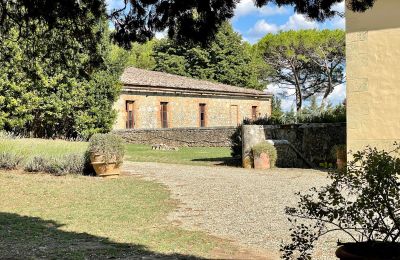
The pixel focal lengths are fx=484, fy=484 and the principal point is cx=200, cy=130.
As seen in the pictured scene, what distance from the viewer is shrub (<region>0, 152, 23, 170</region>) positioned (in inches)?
510

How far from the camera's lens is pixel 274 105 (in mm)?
41219

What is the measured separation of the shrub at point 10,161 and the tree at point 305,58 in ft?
104

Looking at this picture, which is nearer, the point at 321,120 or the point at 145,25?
the point at 145,25

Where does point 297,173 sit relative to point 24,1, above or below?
→ below

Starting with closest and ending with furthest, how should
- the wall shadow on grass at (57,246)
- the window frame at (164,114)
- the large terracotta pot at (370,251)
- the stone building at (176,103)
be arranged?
the large terracotta pot at (370,251), the wall shadow on grass at (57,246), the stone building at (176,103), the window frame at (164,114)

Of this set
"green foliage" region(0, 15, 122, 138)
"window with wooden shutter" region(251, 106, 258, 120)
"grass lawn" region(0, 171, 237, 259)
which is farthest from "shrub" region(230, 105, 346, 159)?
"window with wooden shutter" region(251, 106, 258, 120)

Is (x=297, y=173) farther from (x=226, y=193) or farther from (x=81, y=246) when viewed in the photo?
(x=81, y=246)

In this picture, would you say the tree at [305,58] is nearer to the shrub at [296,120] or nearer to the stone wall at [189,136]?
the stone wall at [189,136]

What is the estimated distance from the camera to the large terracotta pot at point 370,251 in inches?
119

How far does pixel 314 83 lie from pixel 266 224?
43134 millimetres

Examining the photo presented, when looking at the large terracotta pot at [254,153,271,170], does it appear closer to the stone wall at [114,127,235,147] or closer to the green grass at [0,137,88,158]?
the green grass at [0,137,88,158]

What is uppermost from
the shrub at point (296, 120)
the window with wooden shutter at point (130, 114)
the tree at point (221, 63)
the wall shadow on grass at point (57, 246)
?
the tree at point (221, 63)

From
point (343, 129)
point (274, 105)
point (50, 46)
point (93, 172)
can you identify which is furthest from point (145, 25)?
point (274, 105)

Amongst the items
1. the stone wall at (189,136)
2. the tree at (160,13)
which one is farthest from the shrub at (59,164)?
the stone wall at (189,136)
